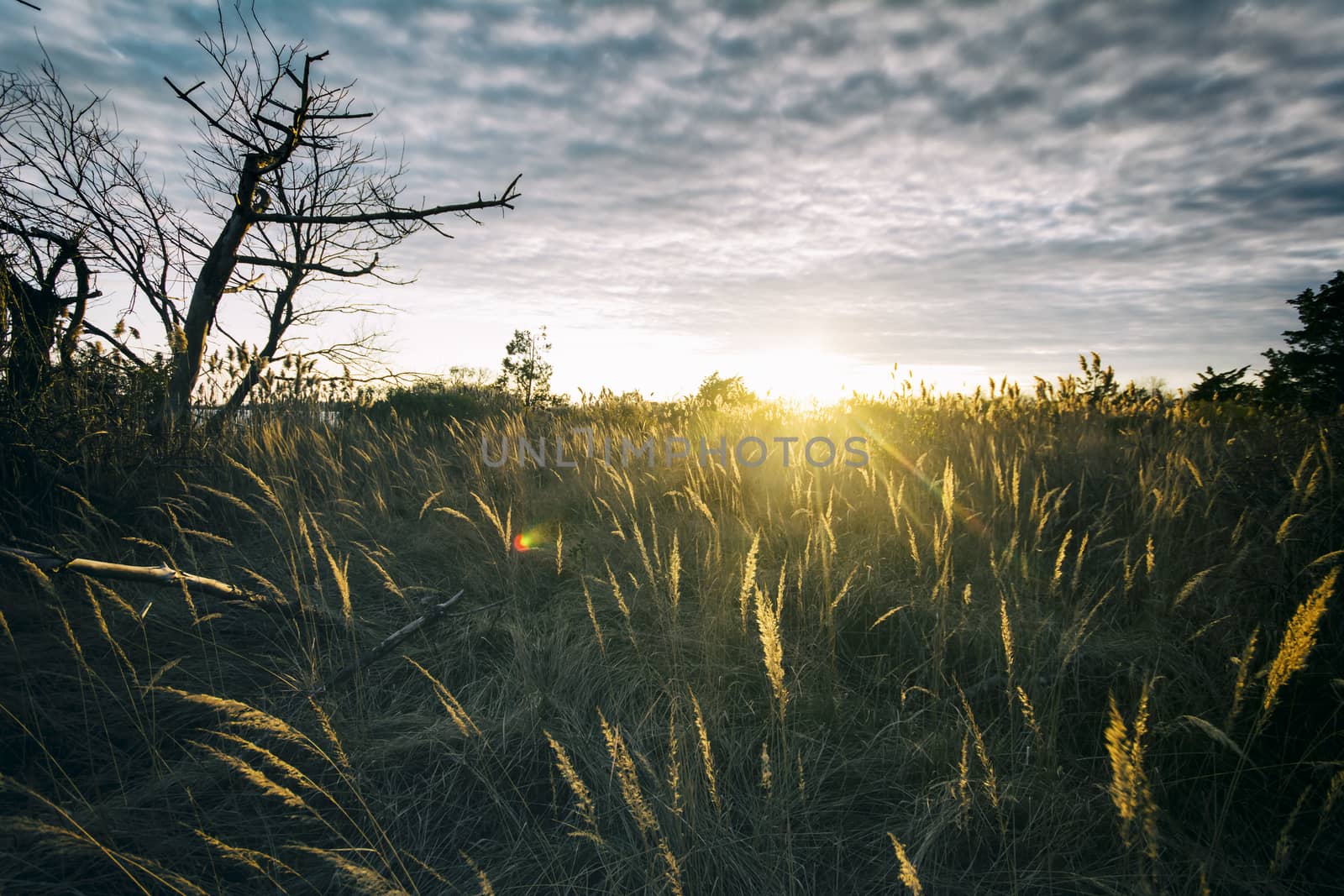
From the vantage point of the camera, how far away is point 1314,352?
498 cm

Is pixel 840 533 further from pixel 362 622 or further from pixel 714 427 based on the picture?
pixel 714 427

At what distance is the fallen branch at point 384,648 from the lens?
228 centimetres

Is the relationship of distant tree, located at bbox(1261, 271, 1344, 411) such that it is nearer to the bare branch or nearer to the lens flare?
the lens flare

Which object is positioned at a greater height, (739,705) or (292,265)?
(292,265)

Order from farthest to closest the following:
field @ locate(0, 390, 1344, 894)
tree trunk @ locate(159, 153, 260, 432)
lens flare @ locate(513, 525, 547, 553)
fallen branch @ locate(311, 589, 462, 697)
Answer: tree trunk @ locate(159, 153, 260, 432), lens flare @ locate(513, 525, 547, 553), fallen branch @ locate(311, 589, 462, 697), field @ locate(0, 390, 1344, 894)

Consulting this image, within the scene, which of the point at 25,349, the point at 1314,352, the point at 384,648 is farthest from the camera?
the point at 1314,352

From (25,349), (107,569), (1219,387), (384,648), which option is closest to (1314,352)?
(1219,387)

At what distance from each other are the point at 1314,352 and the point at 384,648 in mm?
7373

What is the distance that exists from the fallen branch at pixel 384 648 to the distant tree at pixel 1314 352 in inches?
245

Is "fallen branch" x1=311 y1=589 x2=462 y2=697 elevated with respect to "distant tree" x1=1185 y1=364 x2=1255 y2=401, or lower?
lower

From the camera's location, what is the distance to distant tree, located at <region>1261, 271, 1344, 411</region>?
472 centimetres

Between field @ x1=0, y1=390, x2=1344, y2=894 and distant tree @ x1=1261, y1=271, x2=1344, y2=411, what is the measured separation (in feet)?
6.48

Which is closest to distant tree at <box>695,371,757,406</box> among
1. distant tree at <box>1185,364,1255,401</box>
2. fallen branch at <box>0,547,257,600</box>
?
distant tree at <box>1185,364,1255,401</box>

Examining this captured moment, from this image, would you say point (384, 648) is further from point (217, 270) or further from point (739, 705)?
point (217, 270)
